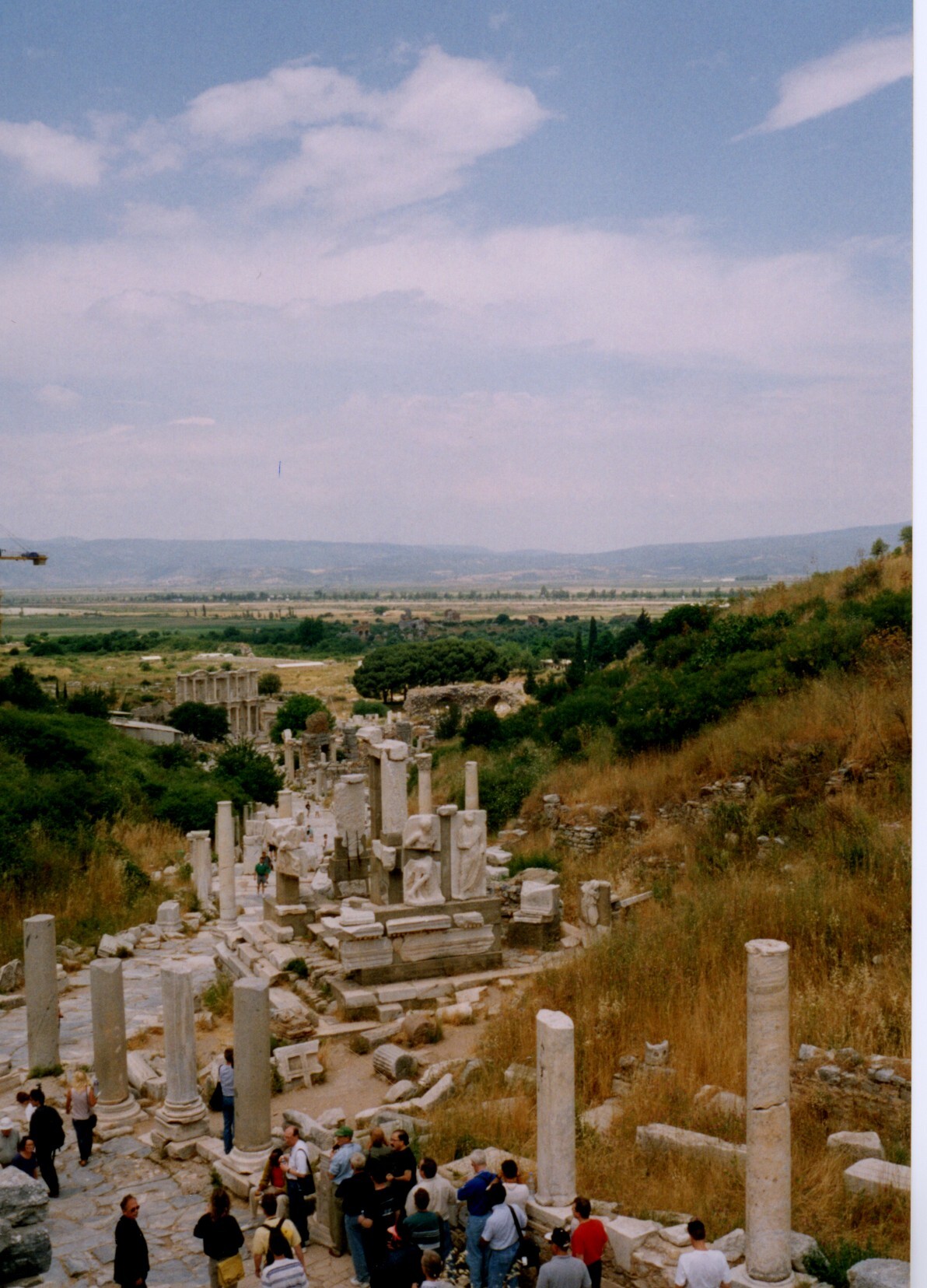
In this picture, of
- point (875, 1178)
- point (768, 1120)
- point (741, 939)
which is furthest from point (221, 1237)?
point (741, 939)

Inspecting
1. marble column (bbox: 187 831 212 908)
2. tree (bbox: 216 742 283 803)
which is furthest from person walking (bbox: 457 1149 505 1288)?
tree (bbox: 216 742 283 803)

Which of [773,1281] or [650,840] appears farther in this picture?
[650,840]

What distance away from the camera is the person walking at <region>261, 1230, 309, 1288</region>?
233 inches

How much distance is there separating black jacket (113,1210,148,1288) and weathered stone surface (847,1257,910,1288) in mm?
4289

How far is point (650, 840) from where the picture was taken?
16.5 meters

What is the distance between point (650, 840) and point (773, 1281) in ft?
36.1

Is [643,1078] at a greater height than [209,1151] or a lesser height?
greater

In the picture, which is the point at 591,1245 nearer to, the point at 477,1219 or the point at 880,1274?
the point at 477,1219

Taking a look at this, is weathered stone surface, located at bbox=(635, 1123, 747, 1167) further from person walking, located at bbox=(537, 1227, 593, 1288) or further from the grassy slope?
person walking, located at bbox=(537, 1227, 593, 1288)

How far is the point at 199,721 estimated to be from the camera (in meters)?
52.0

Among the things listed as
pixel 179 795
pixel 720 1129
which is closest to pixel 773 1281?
pixel 720 1129

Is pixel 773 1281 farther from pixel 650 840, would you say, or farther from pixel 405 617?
pixel 405 617

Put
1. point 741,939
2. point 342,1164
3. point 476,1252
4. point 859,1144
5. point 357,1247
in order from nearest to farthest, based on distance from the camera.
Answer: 1. point 476,1252
2. point 357,1247
3. point 859,1144
4. point 342,1164
5. point 741,939

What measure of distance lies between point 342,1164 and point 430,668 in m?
59.3
